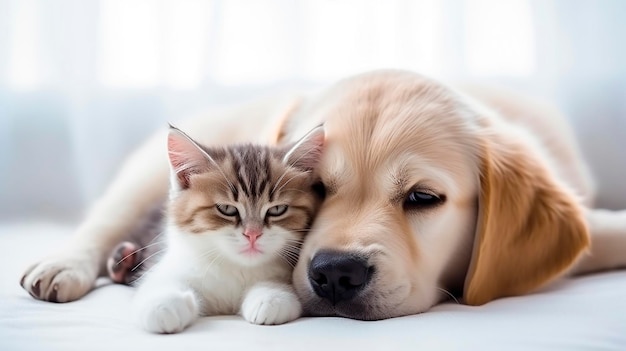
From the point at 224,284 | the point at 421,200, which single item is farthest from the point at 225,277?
the point at 421,200

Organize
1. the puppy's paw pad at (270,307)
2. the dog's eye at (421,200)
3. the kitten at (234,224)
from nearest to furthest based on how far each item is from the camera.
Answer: the puppy's paw pad at (270,307) → the kitten at (234,224) → the dog's eye at (421,200)

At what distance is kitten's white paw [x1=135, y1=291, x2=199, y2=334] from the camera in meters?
1.41

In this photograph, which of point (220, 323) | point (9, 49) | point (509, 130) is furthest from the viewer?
point (9, 49)

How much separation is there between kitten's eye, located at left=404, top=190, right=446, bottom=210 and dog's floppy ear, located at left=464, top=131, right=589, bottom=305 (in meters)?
0.15

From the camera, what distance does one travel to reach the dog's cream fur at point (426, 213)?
1.61m

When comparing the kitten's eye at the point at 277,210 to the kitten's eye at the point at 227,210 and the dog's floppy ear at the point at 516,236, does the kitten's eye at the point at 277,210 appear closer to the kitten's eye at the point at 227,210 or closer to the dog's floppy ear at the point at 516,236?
the kitten's eye at the point at 227,210

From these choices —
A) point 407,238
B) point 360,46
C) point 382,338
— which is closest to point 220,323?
point 382,338

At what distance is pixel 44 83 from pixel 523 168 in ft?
6.38

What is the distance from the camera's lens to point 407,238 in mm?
1669

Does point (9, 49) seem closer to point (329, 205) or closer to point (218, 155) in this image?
point (218, 155)

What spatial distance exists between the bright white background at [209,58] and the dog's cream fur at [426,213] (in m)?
0.86

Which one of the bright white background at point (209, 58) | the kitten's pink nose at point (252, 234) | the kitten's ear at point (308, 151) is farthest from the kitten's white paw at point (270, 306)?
the bright white background at point (209, 58)

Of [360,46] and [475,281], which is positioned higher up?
[360,46]

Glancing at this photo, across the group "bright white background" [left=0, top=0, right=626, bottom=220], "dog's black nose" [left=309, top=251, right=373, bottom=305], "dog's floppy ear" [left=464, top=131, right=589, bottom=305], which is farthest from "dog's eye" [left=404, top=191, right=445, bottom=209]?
"bright white background" [left=0, top=0, right=626, bottom=220]
